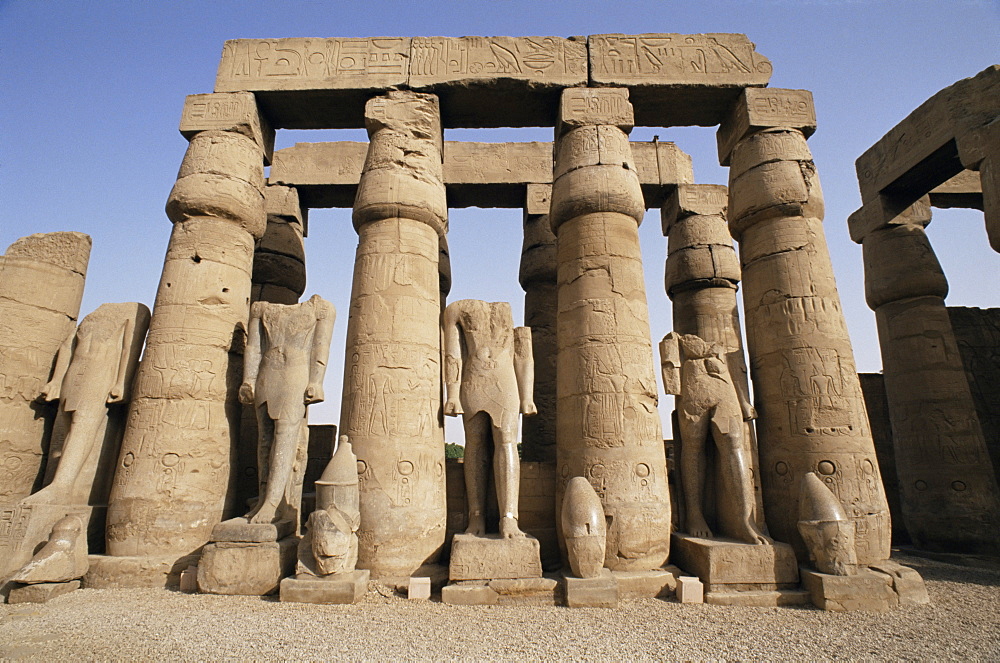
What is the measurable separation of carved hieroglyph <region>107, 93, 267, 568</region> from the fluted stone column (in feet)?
24.9

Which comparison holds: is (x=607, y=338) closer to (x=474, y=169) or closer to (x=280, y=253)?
(x=474, y=169)

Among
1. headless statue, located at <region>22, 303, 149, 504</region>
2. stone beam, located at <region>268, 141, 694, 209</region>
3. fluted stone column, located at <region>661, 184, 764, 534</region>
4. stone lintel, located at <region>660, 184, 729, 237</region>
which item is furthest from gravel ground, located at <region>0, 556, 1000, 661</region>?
stone beam, located at <region>268, 141, 694, 209</region>

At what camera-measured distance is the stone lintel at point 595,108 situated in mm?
7926

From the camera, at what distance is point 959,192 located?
11.3 metres

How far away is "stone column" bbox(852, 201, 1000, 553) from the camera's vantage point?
866 cm

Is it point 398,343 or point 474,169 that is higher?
point 474,169

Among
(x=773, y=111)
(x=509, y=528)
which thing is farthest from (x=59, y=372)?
(x=773, y=111)

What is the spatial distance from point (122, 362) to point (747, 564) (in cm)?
Result: 772

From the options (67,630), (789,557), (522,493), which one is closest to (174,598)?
(67,630)

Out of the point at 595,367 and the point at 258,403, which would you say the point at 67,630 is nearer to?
the point at 258,403

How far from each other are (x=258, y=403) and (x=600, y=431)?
3.96 m

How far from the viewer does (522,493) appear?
280 inches

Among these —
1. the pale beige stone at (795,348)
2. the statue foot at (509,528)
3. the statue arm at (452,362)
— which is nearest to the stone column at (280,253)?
the statue arm at (452,362)

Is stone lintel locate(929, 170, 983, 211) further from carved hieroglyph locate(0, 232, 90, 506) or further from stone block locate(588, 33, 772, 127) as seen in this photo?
carved hieroglyph locate(0, 232, 90, 506)
